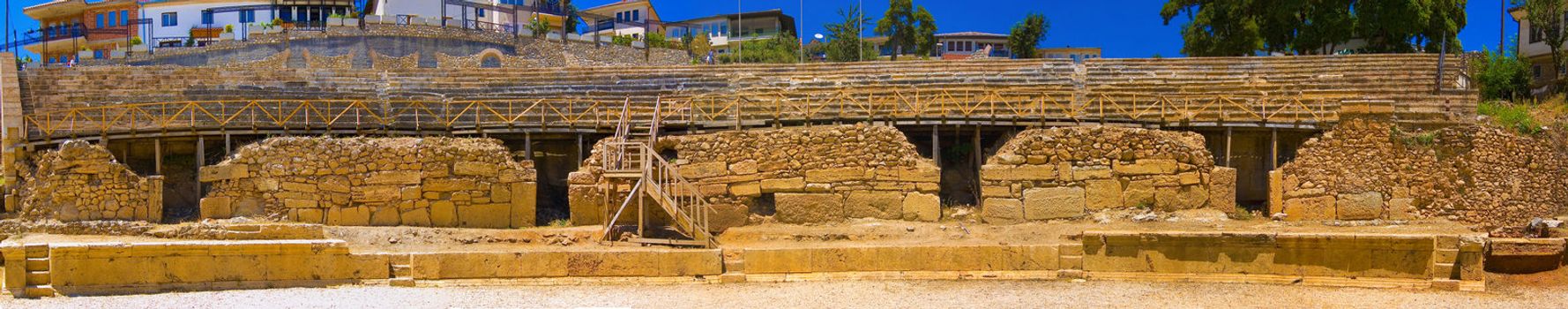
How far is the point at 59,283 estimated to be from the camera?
15547 millimetres

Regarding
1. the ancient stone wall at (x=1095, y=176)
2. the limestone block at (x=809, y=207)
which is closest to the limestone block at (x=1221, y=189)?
the ancient stone wall at (x=1095, y=176)

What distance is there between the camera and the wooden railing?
21.8 meters

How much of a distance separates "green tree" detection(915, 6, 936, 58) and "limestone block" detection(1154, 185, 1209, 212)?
23654 millimetres

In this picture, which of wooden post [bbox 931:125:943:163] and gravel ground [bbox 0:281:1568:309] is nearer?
gravel ground [bbox 0:281:1568:309]

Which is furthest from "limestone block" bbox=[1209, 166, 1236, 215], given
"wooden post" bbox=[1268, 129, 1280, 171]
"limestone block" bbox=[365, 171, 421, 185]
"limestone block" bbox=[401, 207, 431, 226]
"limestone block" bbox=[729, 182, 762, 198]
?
"limestone block" bbox=[365, 171, 421, 185]

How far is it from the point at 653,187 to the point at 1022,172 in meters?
5.92

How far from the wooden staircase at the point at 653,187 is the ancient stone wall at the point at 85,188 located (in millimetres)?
7302

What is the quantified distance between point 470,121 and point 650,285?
25.2ft

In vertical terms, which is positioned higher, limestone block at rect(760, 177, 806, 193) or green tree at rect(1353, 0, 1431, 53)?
green tree at rect(1353, 0, 1431, 53)

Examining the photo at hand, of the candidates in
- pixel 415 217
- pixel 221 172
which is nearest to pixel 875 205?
pixel 415 217

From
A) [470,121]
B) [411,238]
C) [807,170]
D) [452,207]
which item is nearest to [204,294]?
[411,238]

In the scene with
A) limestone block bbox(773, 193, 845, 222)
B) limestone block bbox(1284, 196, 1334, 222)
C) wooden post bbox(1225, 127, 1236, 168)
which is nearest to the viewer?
limestone block bbox(773, 193, 845, 222)

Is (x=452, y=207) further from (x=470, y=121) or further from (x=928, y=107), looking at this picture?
(x=928, y=107)

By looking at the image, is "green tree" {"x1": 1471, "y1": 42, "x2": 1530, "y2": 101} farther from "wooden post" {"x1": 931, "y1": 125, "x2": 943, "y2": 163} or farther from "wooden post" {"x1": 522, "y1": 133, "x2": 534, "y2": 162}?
"wooden post" {"x1": 522, "y1": 133, "x2": 534, "y2": 162}
